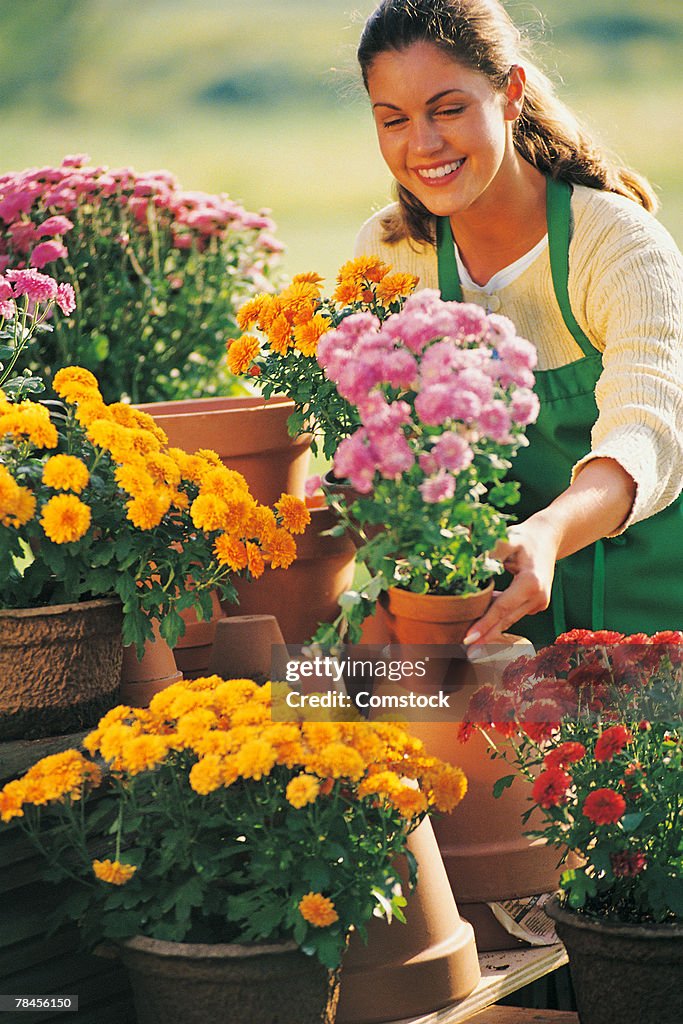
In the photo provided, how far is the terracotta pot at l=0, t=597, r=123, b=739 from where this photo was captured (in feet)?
5.55

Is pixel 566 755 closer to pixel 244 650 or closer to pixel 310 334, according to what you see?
pixel 244 650

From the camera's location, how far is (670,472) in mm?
1903

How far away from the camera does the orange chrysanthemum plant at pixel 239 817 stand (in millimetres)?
1459

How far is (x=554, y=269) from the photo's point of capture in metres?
2.18

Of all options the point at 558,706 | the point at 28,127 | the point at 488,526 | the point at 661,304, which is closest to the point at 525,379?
the point at 488,526

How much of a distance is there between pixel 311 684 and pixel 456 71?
96 cm

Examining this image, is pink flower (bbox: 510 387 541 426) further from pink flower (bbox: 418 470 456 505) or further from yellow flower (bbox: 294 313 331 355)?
yellow flower (bbox: 294 313 331 355)

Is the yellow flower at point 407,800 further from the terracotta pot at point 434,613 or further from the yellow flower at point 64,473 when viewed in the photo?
the yellow flower at point 64,473

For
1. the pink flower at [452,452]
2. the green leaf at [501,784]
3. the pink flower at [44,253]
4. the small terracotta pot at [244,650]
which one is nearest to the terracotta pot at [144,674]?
the small terracotta pot at [244,650]

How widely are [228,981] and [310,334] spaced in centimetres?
89

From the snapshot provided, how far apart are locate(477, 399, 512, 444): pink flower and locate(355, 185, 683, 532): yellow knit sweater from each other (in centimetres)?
47

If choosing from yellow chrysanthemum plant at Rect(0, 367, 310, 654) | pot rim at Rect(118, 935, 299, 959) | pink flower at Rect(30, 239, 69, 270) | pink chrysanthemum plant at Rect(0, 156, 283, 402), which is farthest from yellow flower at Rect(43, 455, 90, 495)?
pink chrysanthemum plant at Rect(0, 156, 283, 402)

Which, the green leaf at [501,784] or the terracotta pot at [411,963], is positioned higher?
the green leaf at [501,784]

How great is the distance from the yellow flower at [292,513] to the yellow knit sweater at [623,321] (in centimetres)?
41
